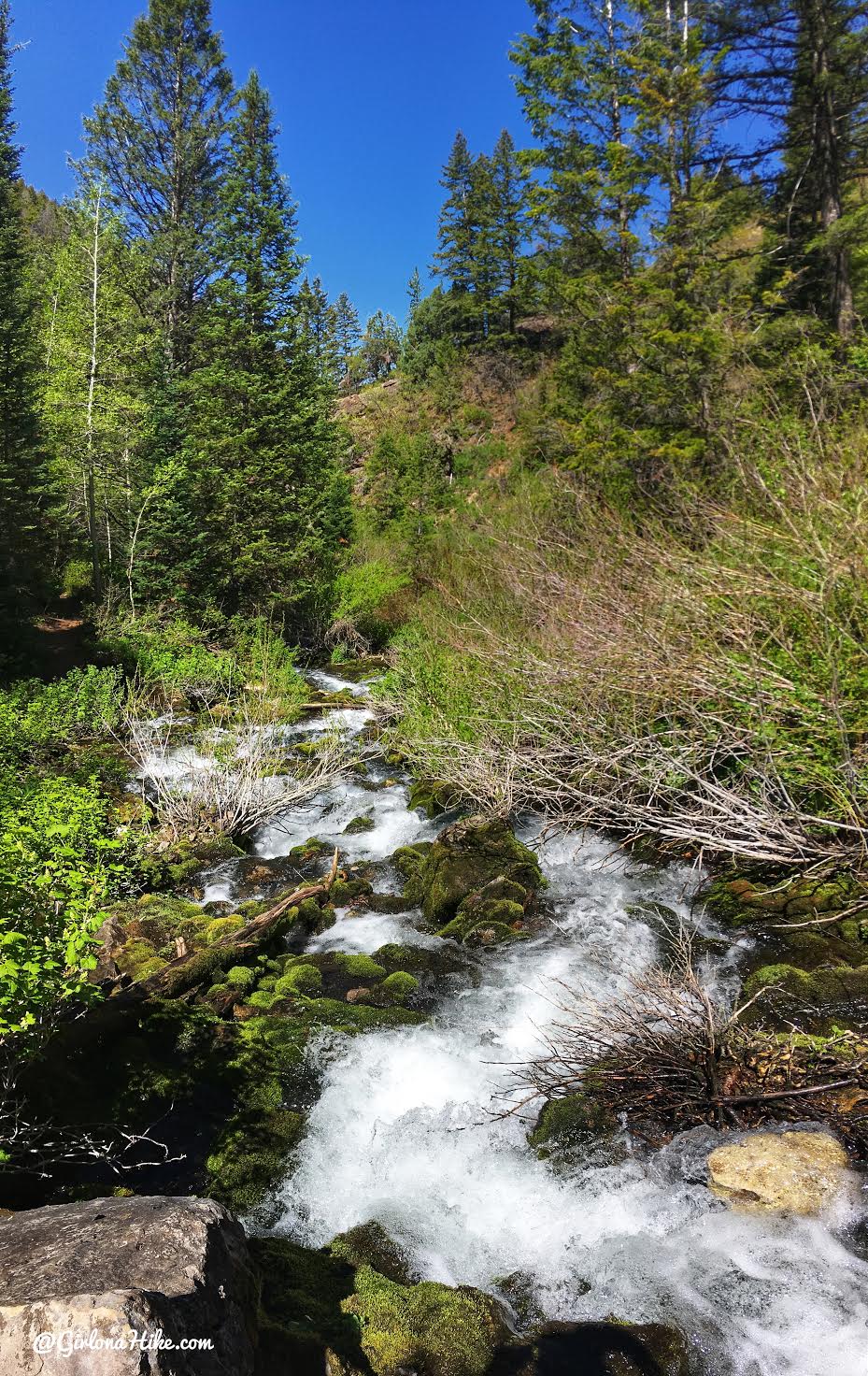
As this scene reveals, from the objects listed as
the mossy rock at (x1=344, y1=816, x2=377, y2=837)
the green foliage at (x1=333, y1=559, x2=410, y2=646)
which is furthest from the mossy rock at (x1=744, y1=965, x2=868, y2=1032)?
the green foliage at (x1=333, y1=559, x2=410, y2=646)

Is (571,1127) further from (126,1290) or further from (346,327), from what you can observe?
(346,327)

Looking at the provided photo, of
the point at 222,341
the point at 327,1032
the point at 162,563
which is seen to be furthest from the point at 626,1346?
the point at 222,341

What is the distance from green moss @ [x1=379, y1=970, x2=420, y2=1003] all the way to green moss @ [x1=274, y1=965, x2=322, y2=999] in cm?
52

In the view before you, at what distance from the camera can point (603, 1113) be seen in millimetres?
3801

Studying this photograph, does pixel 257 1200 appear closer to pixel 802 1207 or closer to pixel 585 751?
pixel 802 1207

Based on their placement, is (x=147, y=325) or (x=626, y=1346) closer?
(x=626, y=1346)

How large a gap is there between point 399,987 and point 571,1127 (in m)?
1.94

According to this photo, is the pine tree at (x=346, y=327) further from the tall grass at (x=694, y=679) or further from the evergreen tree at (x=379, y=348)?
Result: the tall grass at (x=694, y=679)

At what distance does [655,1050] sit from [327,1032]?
2371mm

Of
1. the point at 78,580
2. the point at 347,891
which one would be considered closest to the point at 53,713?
the point at 347,891

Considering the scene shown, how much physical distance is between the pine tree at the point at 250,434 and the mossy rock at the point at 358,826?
342 inches

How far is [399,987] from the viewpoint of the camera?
5.46 meters

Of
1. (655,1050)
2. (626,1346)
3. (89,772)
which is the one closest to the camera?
(626,1346)

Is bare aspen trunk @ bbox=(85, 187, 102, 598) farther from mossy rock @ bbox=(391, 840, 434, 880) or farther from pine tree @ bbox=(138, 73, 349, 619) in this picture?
mossy rock @ bbox=(391, 840, 434, 880)
